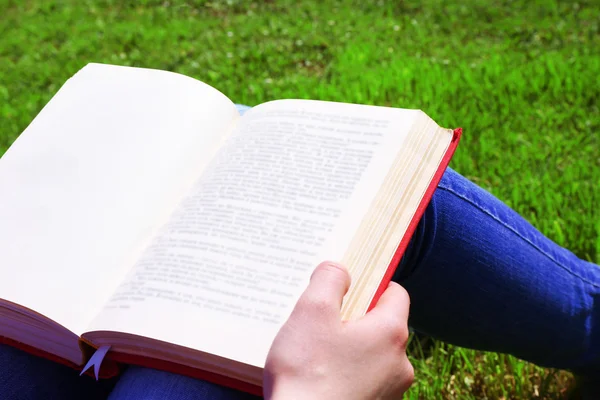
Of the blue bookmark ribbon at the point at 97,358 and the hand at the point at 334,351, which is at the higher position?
the hand at the point at 334,351

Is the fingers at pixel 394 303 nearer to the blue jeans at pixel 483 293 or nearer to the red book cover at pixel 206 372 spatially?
the red book cover at pixel 206 372

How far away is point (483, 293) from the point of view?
1220 millimetres

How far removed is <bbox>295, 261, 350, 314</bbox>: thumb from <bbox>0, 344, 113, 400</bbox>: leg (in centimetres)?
54

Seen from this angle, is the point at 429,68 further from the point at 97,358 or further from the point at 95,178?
the point at 97,358

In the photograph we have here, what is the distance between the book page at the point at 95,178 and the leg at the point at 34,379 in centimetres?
16

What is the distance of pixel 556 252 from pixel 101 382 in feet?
3.03

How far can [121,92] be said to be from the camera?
4.25 ft

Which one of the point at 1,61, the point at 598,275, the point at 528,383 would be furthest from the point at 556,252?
the point at 1,61

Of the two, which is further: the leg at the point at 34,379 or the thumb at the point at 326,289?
the leg at the point at 34,379

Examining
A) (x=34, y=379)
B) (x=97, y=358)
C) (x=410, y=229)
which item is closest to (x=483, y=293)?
(x=410, y=229)

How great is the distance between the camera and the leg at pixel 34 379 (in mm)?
1063

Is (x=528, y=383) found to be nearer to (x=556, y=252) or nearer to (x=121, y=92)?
(x=556, y=252)

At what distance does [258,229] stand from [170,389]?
0.26 m

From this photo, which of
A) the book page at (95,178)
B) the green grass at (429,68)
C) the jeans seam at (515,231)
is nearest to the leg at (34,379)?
the book page at (95,178)
